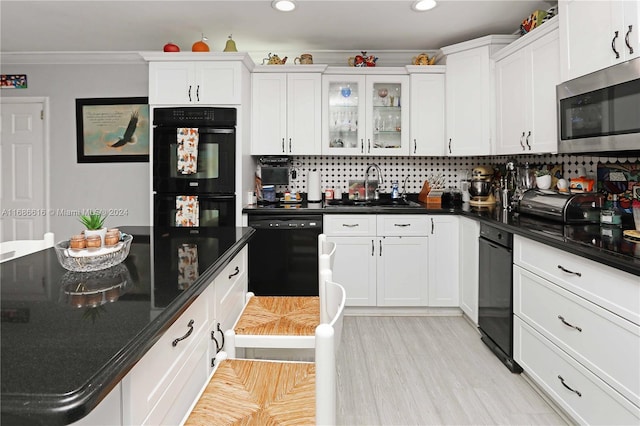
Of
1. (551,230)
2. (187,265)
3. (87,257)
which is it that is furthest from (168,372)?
(551,230)

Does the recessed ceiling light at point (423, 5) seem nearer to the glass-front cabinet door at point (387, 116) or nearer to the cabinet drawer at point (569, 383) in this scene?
the glass-front cabinet door at point (387, 116)

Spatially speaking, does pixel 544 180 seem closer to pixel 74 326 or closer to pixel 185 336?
pixel 185 336

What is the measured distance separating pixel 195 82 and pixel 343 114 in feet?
4.43

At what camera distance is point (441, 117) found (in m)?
3.72

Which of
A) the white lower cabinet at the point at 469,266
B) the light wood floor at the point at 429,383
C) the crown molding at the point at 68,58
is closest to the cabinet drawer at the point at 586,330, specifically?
the light wood floor at the point at 429,383

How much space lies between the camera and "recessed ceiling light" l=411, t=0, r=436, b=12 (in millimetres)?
2867

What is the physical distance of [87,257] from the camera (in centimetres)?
129

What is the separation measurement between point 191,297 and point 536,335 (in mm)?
1922

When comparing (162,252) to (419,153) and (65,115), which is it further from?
(65,115)

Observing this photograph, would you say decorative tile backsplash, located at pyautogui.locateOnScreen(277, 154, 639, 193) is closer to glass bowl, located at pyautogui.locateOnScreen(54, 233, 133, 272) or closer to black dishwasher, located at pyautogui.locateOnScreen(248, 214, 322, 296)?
black dishwasher, located at pyautogui.locateOnScreen(248, 214, 322, 296)

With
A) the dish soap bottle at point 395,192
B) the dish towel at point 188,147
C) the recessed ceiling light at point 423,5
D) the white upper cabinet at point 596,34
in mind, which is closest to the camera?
the white upper cabinet at point 596,34

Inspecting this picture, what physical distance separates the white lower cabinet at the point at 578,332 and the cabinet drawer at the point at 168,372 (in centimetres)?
155

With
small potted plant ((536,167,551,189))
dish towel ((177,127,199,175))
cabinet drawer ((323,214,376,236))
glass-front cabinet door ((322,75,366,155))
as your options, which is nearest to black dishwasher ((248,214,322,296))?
cabinet drawer ((323,214,376,236))

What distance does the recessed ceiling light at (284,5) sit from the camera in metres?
2.87
